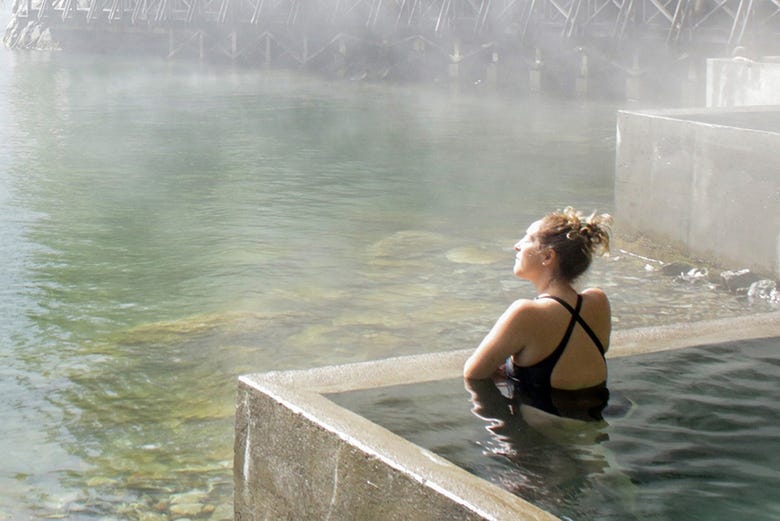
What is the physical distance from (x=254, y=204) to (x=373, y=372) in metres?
8.43

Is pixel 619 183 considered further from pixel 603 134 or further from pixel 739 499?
pixel 603 134

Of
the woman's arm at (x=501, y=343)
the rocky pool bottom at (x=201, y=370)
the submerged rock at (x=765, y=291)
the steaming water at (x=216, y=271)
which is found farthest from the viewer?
the submerged rock at (x=765, y=291)

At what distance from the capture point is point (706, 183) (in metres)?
8.32

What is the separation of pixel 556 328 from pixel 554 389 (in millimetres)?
230

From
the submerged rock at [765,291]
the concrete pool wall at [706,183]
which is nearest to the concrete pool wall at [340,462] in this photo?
the submerged rock at [765,291]

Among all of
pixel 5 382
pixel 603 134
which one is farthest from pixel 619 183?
pixel 603 134

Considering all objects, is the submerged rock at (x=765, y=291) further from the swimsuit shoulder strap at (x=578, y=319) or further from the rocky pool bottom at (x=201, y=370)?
the swimsuit shoulder strap at (x=578, y=319)

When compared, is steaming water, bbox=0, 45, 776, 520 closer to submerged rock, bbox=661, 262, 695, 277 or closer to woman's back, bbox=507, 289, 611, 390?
submerged rock, bbox=661, 262, 695, 277

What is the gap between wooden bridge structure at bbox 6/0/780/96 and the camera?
24.7 meters

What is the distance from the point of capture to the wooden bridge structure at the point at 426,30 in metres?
24.7

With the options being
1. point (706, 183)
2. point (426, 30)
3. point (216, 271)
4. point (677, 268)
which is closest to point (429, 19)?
point (426, 30)

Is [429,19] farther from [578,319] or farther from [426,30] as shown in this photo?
[578,319]

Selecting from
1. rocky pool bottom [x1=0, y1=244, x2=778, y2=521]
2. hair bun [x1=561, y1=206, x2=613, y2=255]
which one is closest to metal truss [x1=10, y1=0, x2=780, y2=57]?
rocky pool bottom [x1=0, y1=244, x2=778, y2=521]

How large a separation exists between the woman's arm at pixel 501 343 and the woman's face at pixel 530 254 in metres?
0.16
